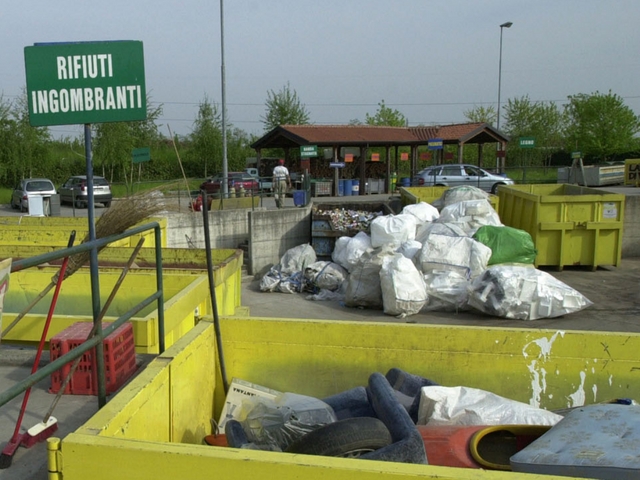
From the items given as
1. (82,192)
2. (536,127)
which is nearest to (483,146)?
(536,127)

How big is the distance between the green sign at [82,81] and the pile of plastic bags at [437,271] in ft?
Answer: 22.8

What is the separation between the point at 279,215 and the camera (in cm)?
1431

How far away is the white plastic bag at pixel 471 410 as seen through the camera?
128 inches

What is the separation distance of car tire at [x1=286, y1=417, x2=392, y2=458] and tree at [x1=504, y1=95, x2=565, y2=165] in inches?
1815

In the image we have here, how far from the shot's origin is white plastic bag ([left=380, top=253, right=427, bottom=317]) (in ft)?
31.4

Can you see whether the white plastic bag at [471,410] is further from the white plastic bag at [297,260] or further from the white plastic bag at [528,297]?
the white plastic bag at [297,260]

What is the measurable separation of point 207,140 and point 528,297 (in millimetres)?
37241

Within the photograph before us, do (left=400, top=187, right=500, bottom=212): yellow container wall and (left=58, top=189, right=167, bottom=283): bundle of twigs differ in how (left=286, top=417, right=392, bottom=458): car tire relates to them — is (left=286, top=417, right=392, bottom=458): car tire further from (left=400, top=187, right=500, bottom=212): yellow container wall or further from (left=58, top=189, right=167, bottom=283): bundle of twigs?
(left=400, top=187, right=500, bottom=212): yellow container wall

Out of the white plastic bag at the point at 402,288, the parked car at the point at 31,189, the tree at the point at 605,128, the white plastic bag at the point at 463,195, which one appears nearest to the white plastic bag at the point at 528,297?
the white plastic bag at the point at 402,288

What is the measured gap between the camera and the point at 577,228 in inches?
487

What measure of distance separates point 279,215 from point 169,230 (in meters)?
2.62

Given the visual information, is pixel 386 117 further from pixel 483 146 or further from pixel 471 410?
pixel 471 410

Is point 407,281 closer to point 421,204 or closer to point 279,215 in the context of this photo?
point 421,204

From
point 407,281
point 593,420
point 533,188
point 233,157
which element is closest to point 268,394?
point 593,420
